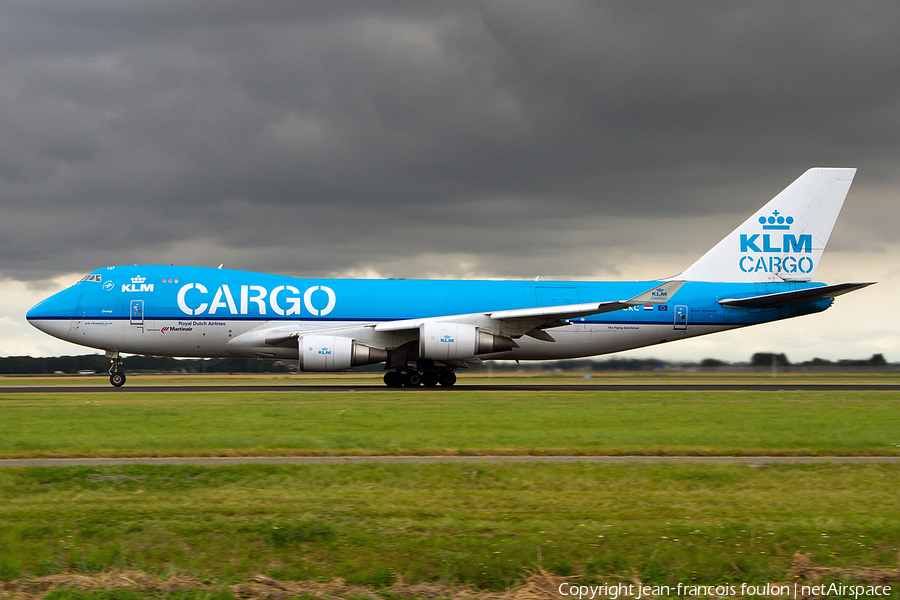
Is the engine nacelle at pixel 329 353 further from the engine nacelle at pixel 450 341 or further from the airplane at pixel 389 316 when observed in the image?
the engine nacelle at pixel 450 341

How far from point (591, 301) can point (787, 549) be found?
87.5ft

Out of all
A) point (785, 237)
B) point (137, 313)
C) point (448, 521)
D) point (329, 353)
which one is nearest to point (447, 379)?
point (329, 353)

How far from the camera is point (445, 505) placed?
9.55 m

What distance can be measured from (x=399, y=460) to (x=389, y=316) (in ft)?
66.8

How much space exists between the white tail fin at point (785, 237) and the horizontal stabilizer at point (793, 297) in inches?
72.6

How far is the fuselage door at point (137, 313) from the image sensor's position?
1249 inches

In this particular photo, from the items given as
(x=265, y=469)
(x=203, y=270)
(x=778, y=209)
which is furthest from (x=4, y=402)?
(x=778, y=209)

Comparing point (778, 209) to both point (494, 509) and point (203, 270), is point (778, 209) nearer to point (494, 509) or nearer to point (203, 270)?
point (203, 270)

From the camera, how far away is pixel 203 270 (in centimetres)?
3300

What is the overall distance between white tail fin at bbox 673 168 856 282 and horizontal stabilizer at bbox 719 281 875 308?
184 centimetres

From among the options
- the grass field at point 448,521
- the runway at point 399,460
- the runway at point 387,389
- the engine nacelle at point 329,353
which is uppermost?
the engine nacelle at point 329,353

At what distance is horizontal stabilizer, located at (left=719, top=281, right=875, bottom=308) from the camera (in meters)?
32.2

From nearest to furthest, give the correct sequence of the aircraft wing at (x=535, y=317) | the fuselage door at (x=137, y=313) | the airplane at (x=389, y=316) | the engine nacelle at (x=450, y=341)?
the aircraft wing at (x=535, y=317) → the engine nacelle at (x=450, y=341) → the airplane at (x=389, y=316) → the fuselage door at (x=137, y=313)

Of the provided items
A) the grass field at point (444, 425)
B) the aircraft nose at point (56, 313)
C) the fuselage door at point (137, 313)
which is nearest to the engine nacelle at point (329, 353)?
the grass field at point (444, 425)
